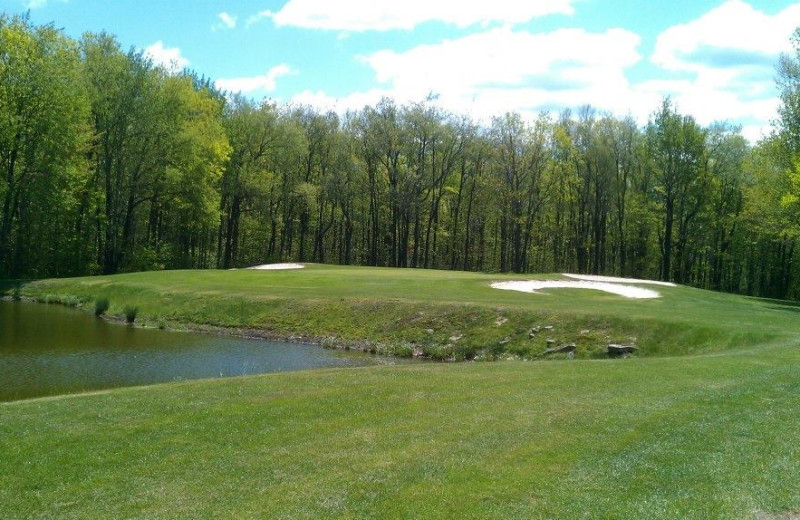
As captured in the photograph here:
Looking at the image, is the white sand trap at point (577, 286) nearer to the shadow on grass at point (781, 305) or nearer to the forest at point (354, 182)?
the shadow on grass at point (781, 305)

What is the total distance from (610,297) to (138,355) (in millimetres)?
22425

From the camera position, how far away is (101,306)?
35875mm

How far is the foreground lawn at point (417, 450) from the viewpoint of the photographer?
7750mm

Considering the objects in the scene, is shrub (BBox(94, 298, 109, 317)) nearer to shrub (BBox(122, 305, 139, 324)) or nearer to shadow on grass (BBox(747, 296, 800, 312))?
shrub (BBox(122, 305, 139, 324))

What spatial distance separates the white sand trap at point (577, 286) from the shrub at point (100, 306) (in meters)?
22.1

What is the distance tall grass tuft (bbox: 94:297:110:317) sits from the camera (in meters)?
35.2

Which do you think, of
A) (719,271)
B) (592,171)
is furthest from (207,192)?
(719,271)

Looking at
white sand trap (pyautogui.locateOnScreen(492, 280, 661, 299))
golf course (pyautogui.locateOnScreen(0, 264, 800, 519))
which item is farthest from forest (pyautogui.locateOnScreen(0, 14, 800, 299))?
golf course (pyautogui.locateOnScreen(0, 264, 800, 519))

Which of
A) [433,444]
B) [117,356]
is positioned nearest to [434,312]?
[117,356]

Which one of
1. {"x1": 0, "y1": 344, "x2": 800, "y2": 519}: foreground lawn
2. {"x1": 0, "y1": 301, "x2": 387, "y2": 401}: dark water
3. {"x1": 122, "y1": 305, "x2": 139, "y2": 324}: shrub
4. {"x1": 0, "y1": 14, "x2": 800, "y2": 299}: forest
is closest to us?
{"x1": 0, "y1": 344, "x2": 800, "y2": 519}: foreground lawn

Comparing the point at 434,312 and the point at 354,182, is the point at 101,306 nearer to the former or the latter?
the point at 434,312

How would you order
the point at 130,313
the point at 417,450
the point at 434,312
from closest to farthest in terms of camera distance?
1. the point at 417,450
2. the point at 434,312
3. the point at 130,313

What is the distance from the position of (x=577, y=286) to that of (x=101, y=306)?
27163 millimetres

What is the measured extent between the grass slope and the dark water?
2.50m
